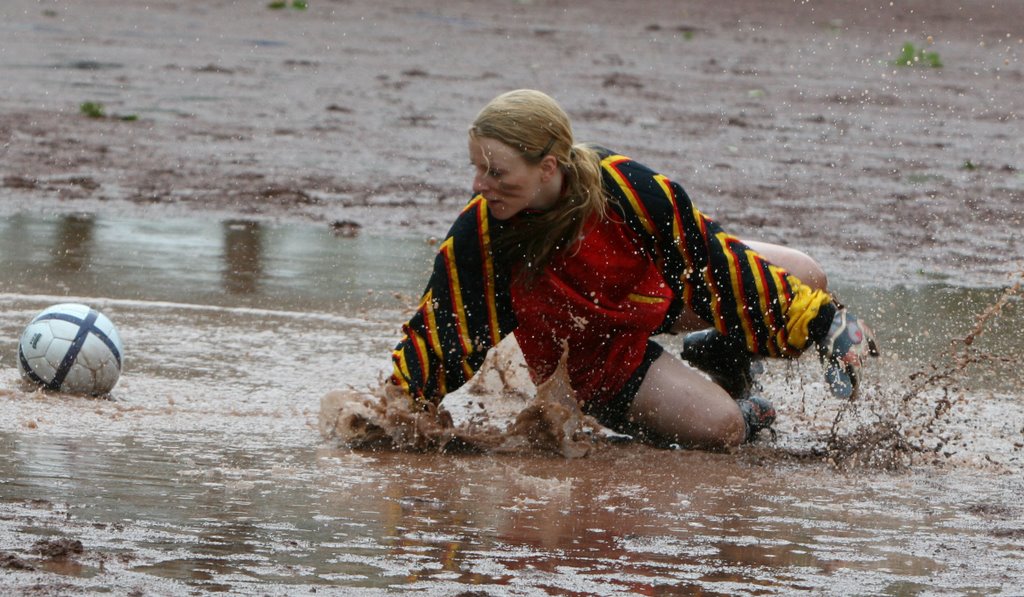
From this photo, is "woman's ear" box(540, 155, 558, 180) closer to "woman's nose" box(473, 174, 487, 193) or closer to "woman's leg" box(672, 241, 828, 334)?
"woman's nose" box(473, 174, 487, 193)

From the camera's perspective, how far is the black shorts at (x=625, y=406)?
17.4ft

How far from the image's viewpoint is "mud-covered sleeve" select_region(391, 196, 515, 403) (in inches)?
199

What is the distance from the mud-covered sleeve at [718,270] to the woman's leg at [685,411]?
23cm

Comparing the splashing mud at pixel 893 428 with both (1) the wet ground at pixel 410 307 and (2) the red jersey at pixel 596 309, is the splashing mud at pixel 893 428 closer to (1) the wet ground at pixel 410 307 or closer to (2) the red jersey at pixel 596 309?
(1) the wet ground at pixel 410 307

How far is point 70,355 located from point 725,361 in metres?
2.25

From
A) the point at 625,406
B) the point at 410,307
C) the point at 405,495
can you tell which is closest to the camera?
the point at 405,495

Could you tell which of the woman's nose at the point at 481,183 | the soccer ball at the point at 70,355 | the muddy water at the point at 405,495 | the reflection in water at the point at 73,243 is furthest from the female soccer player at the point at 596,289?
the reflection in water at the point at 73,243

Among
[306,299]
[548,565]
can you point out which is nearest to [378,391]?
[548,565]

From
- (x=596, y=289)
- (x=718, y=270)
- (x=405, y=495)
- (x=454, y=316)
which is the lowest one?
(x=405, y=495)

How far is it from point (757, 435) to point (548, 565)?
183cm

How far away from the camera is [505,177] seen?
480 cm

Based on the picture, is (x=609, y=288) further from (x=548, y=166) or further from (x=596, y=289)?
(x=548, y=166)

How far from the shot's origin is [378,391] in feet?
18.0

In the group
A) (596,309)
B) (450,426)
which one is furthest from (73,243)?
(596,309)
